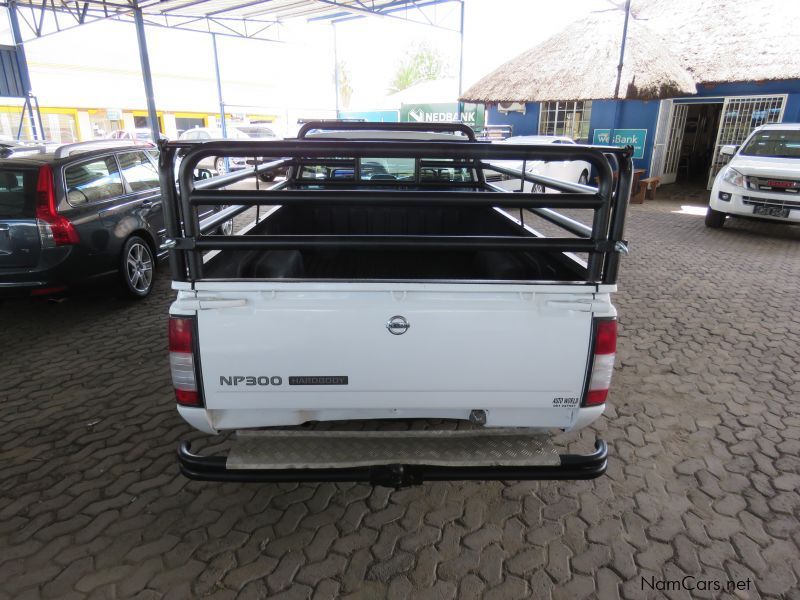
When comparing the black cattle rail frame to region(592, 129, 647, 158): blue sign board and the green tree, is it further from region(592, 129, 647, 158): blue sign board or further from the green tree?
the green tree

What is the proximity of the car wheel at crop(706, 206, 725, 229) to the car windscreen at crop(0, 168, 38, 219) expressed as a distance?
11.2 meters

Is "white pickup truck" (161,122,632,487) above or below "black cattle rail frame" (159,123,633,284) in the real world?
below

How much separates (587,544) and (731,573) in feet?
2.08

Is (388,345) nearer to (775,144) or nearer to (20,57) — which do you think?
(775,144)

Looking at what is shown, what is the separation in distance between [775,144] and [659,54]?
6017mm

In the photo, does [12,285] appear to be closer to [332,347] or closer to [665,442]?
[332,347]

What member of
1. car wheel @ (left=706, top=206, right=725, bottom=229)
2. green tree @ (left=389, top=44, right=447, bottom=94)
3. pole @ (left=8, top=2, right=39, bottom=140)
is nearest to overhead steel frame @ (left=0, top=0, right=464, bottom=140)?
pole @ (left=8, top=2, right=39, bottom=140)

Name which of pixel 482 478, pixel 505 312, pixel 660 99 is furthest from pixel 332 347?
pixel 660 99

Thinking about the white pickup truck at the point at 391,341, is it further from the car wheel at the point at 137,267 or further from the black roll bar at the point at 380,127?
the car wheel at the point at 137,267

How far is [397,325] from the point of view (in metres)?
2.06

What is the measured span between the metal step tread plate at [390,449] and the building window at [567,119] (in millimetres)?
16339

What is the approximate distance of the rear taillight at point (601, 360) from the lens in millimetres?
2094

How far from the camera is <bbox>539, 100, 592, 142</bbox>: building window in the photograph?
54.7 feet

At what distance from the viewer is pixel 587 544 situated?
8.21ft
